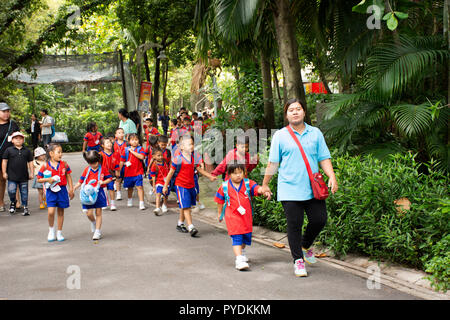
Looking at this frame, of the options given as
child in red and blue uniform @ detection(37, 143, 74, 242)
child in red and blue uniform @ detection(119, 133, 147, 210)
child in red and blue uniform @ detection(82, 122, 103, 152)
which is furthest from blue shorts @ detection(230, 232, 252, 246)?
child in red and blue uniform @ detection(82, 122, 103, 152)

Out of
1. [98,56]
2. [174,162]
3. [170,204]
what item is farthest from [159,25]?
[174,162]

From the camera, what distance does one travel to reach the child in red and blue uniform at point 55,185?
23.7 ft

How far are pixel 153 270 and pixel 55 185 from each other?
264 centimetres

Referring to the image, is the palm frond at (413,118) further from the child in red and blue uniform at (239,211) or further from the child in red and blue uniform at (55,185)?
the child in red and blue uniform at (55,185)

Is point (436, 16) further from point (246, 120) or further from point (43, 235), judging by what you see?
point (43, 235)

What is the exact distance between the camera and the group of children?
5707 mm

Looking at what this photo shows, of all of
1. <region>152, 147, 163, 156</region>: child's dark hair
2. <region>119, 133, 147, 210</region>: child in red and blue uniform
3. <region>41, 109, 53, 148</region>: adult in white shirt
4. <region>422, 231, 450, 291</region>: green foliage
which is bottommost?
<region>422, 231, 450, 291</region>: green foliage

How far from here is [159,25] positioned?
697 inches

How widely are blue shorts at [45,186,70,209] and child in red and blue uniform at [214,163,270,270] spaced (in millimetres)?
2775

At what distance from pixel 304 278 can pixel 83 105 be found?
3964 cm

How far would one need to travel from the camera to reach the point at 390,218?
537 cm

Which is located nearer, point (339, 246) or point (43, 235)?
point (339, 246)

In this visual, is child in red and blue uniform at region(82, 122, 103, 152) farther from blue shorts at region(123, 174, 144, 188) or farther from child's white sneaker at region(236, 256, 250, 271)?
child's white sneaker at region(236, 256, 250, 271)

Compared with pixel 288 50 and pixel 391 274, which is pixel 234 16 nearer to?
pixel 288 50
